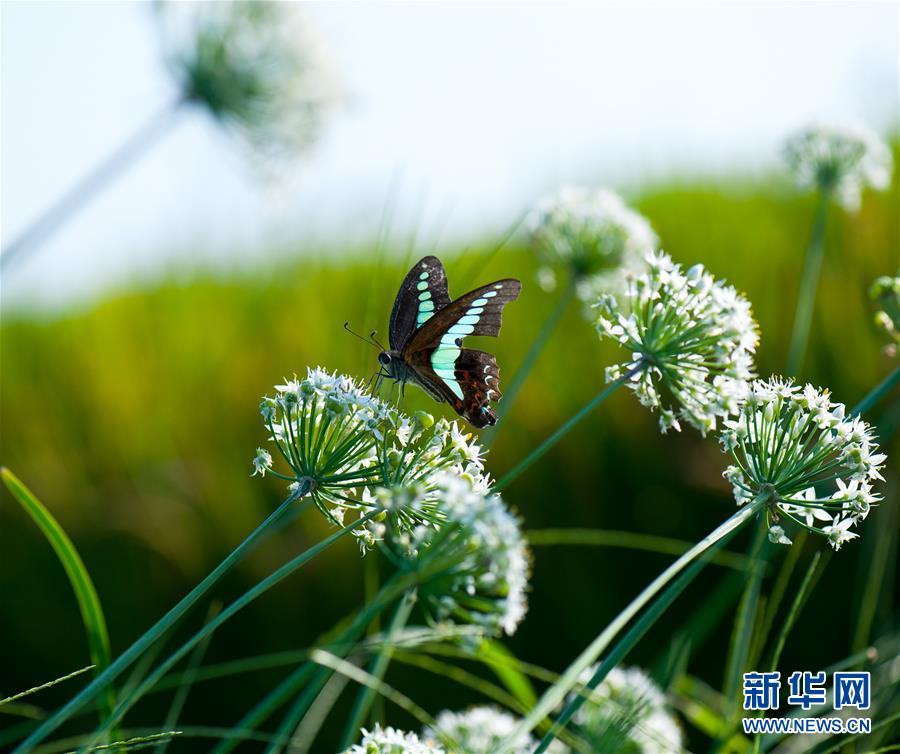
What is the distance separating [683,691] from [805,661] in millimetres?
1827

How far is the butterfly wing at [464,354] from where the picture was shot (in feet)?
6.94

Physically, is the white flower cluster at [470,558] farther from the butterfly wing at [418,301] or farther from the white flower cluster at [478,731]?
the butterfly wing at [418,301]

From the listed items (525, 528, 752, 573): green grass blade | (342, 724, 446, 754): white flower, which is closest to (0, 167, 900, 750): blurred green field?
(525, 528, 752, 573): green grass blade

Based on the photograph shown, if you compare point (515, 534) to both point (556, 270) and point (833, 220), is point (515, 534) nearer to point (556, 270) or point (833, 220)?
point (556, 270)

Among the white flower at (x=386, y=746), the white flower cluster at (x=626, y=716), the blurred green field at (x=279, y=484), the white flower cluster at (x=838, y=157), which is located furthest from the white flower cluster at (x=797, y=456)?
the blurred green field at (x=279, y=484)

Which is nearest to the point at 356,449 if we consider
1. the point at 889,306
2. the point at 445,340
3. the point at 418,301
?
the point at 445,340

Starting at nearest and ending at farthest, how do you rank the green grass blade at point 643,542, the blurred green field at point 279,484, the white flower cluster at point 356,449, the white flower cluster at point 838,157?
1. the white flower cluster at point 356,449
2. the green grass blade at point 643,542
3. the white flower cluster at point 838,157
4. the blurred green field at point 279,484

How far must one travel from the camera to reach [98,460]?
5684 millimetres

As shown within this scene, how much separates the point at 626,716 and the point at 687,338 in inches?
32.5

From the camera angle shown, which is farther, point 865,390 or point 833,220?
point 833,220

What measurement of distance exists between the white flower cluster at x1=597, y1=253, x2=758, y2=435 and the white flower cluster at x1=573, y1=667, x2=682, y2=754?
0.65 metres

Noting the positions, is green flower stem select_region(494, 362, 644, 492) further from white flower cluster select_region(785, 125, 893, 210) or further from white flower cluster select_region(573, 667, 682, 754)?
white flower cluster select_region(785, 125, 893, 210)

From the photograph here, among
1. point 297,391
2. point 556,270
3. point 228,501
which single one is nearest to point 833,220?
point 556,270

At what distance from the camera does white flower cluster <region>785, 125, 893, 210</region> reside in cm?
344
